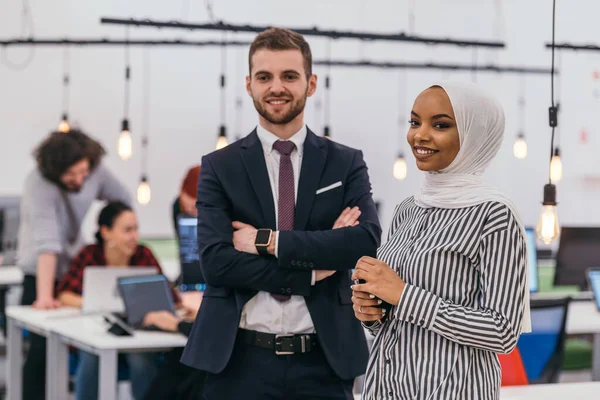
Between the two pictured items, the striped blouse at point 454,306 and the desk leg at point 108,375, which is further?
the desk leg at point 108,375

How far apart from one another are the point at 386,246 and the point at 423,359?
0.96 ft

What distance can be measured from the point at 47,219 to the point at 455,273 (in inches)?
135

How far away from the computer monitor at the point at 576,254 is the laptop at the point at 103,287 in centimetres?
283

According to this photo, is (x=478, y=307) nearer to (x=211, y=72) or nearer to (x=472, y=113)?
(x=472, y=113)

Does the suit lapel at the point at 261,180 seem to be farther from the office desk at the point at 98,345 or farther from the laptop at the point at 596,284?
the laptop at the point at 596,284

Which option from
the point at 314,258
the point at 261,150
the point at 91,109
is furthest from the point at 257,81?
the point at 91,109

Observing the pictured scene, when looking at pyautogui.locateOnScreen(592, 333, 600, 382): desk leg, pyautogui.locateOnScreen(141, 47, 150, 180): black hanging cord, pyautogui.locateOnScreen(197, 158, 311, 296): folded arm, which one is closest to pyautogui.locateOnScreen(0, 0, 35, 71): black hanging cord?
pyautogui.locateOnScreen(141, 47, 150, 180): black hanging cord

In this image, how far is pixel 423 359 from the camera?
1.83m

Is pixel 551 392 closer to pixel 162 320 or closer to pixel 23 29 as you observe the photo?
pixel 162 320

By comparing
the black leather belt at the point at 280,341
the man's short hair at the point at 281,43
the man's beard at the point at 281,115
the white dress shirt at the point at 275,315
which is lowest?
the black leather belt at the point at 280,341

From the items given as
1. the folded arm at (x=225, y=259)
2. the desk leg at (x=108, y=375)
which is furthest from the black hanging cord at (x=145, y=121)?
the folded arm at (x=225, y=259)

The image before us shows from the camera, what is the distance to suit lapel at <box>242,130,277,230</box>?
8.38 ft

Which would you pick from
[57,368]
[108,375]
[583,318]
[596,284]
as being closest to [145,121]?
[57,368]

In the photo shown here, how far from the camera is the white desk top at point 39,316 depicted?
432cm
